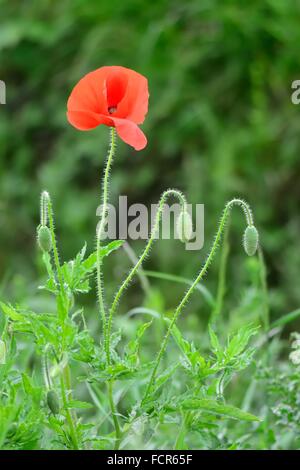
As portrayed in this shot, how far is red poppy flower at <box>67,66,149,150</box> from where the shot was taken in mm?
1254

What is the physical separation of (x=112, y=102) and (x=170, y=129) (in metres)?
2.18

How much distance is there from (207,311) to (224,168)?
1.64 ft

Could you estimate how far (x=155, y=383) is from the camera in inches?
51.8

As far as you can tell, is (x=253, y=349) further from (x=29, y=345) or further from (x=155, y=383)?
(x=29, y=345)

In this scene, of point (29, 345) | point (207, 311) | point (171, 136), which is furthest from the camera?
point (171, 136)

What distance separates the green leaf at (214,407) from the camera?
124 centimetres

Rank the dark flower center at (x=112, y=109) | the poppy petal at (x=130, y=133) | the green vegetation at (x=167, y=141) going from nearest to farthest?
the poppy petal at (x=130, y=133)
the dark flower center at (x=112, y=109)
the green vegetation at (x=167, y=141)

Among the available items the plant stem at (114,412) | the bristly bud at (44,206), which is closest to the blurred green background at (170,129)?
the plant stem at (114,412)

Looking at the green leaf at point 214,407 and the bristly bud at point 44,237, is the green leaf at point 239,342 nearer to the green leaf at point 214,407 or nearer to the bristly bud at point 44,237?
the green leaf at point 214,407

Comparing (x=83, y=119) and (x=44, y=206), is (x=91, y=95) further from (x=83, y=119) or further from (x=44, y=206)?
(x=44, y=206)

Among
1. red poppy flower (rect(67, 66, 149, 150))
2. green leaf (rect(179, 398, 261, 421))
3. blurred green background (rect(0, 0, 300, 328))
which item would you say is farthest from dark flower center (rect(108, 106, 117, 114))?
blurred green background (rect(0, 0, 300, 328))

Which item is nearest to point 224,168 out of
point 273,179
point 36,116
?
point 273,179

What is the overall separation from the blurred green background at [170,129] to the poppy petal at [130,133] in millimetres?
1856

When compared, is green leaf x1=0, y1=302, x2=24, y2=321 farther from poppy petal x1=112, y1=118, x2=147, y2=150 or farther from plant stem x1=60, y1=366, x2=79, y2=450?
poppy petal x1=112, y1=118, x2=147, y2=150
